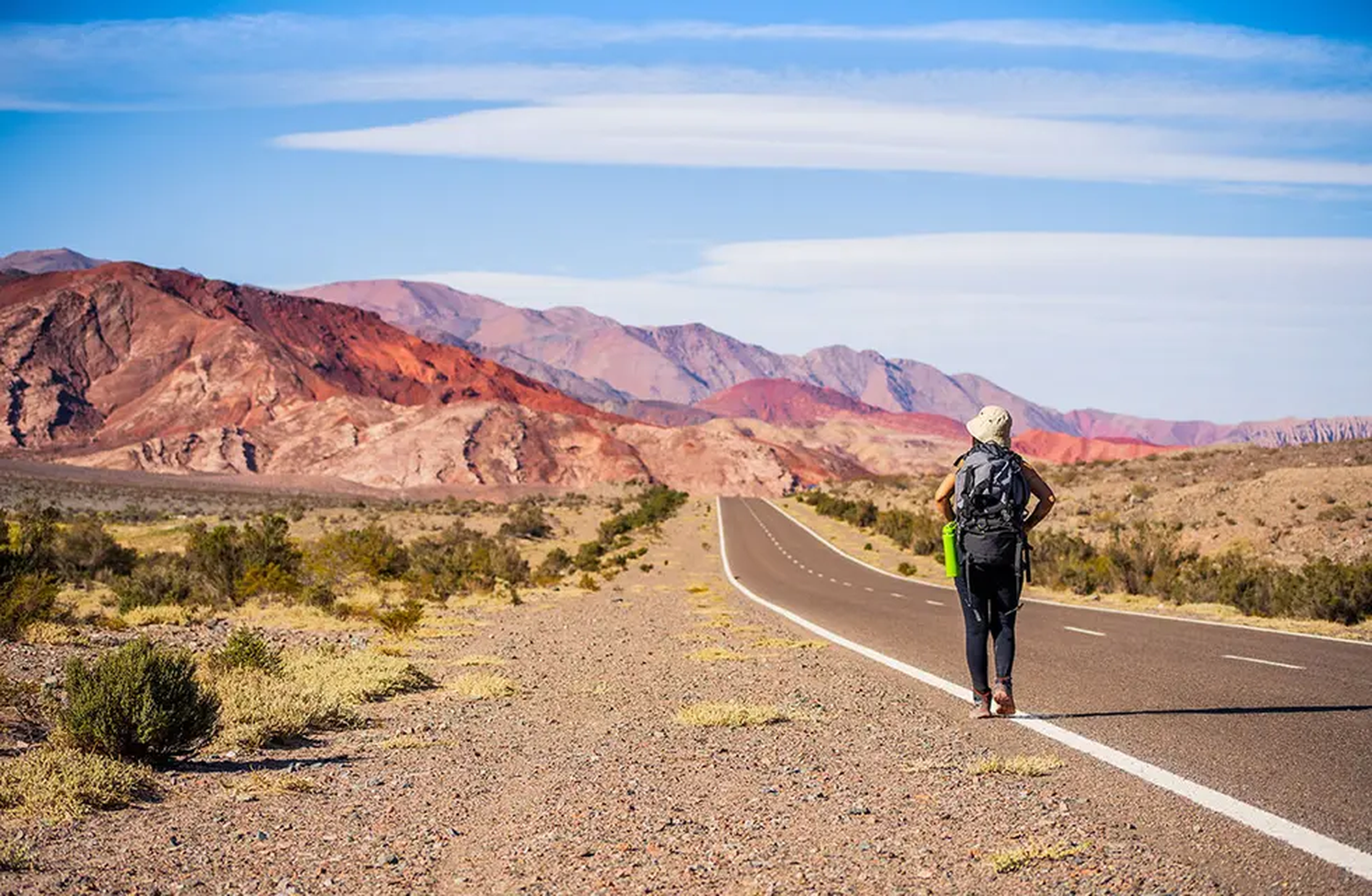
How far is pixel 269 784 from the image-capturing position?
7340 mm

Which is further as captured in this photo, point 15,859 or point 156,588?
point 156,588

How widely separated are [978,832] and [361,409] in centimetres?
12513

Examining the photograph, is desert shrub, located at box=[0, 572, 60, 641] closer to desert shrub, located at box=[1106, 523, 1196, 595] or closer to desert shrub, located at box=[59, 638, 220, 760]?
desert shrub, located at box=[59, 638, 220, 760]

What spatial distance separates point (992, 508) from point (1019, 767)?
1.83m

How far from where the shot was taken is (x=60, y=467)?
343ft

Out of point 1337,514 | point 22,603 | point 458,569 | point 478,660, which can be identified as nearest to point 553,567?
point 458,569

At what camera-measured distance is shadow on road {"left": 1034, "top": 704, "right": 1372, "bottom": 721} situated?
8.82 meters

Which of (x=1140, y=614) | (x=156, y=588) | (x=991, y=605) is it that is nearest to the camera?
(x=991, y=605)

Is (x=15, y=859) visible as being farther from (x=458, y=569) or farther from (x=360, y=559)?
(x=360, y=559)

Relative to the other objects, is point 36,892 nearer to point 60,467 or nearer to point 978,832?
point 978,832

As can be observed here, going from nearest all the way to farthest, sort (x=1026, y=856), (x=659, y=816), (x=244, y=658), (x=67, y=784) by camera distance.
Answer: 1. (x=1026, y=856)
2. (x=659, y=816)
3. (x=67, y=784)
4. (x=244, y=658)

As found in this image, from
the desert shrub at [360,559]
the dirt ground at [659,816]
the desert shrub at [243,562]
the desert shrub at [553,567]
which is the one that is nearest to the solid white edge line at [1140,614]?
the dirt ground at [659,816]

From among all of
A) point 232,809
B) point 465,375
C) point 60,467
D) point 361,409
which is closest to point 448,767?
point 232,809

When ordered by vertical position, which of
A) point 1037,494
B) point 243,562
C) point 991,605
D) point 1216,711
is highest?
point 1037,494
